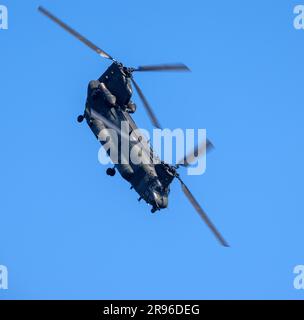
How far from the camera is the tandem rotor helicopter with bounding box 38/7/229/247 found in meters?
54.9

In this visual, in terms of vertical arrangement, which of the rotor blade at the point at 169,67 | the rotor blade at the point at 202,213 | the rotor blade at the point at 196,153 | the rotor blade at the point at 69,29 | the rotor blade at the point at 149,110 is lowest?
the rotor blade at the point at 202,213

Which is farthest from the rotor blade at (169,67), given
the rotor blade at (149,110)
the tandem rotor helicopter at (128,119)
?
the rotor blade at (149,110)

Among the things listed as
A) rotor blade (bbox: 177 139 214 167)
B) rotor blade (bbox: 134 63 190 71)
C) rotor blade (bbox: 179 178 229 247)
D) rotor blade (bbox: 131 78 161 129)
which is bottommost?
rotor blade (bbox: 179 178 229 247)

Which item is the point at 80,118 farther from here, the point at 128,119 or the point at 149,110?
the point at 149,110

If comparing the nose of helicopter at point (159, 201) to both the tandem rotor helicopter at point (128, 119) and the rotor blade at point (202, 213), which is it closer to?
the tandem rotor helicopter at point (128, 119)

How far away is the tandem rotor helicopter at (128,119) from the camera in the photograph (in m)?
54.9

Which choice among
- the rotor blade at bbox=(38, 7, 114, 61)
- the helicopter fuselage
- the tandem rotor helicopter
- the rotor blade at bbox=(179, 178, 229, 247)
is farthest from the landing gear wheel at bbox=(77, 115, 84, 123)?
the rotor blade at bbox=(179, 178, 229, 247)

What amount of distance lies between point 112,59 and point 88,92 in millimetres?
3363

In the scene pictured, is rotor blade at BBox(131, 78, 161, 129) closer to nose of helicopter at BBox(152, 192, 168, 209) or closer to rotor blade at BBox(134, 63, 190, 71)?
rotor blade at BBox(134, 63, 190, 71)

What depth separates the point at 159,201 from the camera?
56.2 meters

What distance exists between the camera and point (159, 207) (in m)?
56.2

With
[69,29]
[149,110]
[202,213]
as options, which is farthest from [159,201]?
[69,29]

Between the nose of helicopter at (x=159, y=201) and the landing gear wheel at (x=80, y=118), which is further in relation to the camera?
the landing gear wheel at (x=80, y=118)
